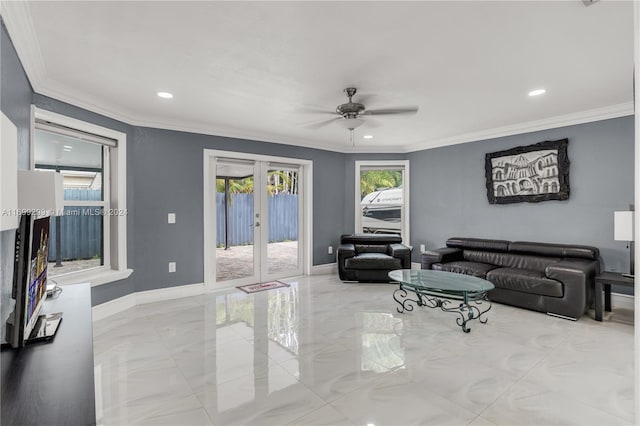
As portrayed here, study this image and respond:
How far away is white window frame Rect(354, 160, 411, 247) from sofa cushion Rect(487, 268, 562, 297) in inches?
87.0

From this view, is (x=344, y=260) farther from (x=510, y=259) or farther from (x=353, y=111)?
(x=353, y=111)

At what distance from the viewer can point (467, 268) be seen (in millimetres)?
4352

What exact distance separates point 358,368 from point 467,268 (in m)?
2.57

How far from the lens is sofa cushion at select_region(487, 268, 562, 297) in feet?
11.7

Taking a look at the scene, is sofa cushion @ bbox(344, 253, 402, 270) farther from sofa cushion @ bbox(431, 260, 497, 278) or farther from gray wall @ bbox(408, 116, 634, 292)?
gray wall @ bbox(408, 116, 634, 292)

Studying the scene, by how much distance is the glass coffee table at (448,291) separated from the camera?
330cm

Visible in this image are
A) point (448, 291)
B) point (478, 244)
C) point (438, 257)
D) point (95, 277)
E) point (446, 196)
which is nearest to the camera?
point (448, 291)

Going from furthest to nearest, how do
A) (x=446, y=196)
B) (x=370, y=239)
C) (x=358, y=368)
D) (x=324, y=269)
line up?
1. (x=324, y=269)
2. (x=370, y=239)
3. (x=446, y=196)
4. (x=358, y=368)

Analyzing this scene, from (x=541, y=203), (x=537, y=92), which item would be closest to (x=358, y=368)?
(x=537, y=92)

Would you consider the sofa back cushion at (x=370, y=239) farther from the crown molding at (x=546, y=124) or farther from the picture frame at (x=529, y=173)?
the crown molding at (x=546, y=124)

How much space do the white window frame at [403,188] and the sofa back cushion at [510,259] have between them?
1341mm

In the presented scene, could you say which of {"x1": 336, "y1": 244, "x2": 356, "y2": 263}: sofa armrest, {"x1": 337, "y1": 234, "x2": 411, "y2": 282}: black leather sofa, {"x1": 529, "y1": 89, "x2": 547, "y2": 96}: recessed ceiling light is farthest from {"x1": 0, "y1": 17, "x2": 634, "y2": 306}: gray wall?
{"x1": 336, "y1": 244, "x2": 356, "y2": 263}: sofa armrest

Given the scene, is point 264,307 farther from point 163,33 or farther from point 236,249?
point 163,33

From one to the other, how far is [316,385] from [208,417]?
0.72m
